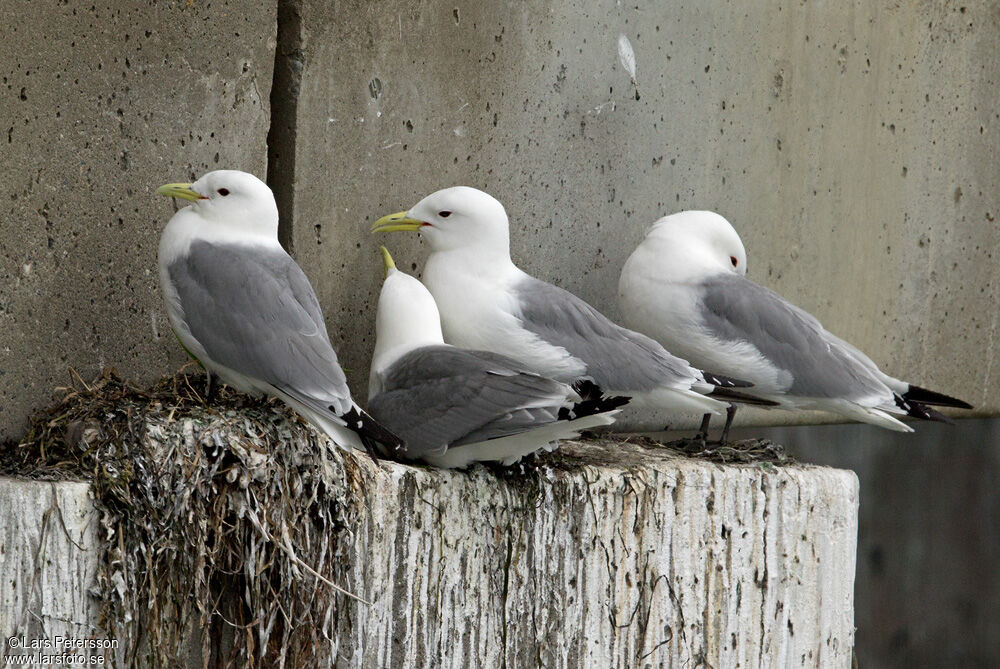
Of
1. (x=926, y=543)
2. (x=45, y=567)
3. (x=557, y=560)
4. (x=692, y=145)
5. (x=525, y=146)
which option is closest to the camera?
(x=45, y=567)

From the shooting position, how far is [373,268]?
3.60 metres

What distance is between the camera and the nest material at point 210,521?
2.51 m

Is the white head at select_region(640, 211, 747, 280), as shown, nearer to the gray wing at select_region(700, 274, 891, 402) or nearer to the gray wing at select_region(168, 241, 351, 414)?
the gray wing at select_region(700, 274, 891, 402)

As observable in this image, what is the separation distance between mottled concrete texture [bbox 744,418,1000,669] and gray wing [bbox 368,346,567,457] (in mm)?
6307

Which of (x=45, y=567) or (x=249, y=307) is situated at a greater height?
(x=249, y=307)

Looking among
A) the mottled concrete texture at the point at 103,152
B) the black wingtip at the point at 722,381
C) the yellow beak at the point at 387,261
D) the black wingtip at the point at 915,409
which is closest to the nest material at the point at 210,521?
the mottled concrete texture at the point at 103,152

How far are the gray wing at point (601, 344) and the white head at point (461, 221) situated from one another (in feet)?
0.51

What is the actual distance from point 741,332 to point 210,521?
5.49 ft

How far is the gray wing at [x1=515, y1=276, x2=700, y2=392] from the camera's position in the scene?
124 inches

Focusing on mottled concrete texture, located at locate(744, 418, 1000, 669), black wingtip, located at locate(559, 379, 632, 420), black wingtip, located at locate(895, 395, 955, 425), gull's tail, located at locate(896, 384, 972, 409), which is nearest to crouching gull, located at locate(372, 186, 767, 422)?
black wingtip, located at locate(559, 379, 632, 420)

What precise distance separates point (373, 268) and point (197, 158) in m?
0.60

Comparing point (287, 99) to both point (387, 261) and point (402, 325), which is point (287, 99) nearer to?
point (387, 261)

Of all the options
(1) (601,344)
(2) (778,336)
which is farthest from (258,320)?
(2) (778,336)

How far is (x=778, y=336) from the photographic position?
3.57 meters
